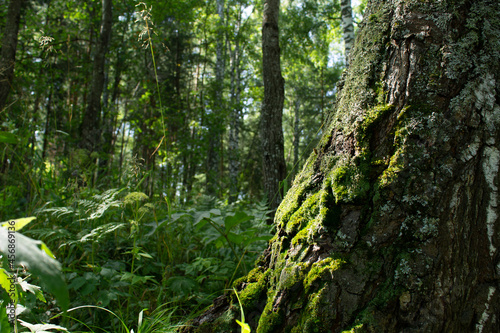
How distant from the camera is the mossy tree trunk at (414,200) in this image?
1062 mm

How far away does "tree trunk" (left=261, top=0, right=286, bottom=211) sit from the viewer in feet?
15.2

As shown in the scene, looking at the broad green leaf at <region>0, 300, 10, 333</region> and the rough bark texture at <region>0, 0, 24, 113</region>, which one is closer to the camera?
the broad green leaf at <region>0, 300, 10, 333</region>

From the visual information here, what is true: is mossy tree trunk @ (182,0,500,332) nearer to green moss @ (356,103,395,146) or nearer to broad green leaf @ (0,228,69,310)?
green moss @ (356,103,395,146)

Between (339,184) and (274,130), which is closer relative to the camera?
(339,184)

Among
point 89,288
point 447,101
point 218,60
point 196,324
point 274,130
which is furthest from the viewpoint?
point 218,60

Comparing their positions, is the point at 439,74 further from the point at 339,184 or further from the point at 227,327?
the point at 227,327

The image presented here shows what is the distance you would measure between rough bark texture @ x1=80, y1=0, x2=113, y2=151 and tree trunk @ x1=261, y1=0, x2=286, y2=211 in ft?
10.5

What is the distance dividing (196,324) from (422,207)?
124cm

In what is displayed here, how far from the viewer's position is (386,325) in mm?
1039

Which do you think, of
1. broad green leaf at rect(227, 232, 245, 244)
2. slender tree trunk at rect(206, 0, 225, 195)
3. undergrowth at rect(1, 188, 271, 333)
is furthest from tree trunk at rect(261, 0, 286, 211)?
broad green leaf at rect(227, 232, 245, 244)

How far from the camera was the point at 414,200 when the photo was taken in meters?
1.11

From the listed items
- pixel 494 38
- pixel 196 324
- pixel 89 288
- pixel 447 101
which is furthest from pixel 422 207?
pixel 89 288

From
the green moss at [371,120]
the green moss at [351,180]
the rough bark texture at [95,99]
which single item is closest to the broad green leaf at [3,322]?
the green moss at [351,180]

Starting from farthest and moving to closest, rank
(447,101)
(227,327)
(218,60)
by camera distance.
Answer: (218,60), (227,327), (447,101)
